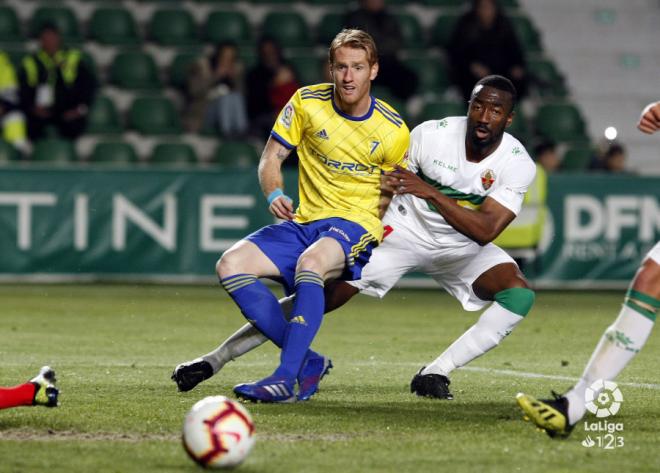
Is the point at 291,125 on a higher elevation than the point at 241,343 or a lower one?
higher

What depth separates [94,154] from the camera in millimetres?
15039

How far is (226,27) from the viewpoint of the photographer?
17062 mm

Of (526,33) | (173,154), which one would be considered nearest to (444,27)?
(526,33)

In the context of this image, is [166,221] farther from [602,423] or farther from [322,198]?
[602,423]

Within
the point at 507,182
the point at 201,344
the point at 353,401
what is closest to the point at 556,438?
the point at 353,401

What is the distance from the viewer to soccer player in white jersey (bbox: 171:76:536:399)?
21.6 ft

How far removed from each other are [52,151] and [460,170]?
28.7 feet

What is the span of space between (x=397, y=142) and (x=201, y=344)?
291cm

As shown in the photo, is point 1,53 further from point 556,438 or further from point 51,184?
point 556,438

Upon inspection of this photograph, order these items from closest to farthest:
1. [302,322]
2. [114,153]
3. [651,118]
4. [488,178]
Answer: [651,118] < [302,322] < [488,178] < [114,153]

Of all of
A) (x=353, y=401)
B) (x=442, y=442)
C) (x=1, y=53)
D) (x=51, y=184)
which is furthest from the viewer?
(x=1, y=53)

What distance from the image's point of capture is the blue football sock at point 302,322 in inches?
240

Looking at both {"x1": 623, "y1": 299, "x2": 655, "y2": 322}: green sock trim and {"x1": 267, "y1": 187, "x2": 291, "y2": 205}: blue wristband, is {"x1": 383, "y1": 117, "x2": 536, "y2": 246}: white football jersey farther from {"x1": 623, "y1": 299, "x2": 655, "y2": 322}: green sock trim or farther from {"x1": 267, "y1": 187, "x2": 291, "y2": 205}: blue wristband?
{"x1": 623, "y1": 299, "x2": 655, "y2": 322}: green sock trim

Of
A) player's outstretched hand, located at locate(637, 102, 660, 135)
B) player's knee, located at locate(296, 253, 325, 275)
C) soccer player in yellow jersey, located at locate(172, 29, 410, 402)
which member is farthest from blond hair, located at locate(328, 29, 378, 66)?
player's outstretched hand, located at locate(637, 102, 660, 135)
